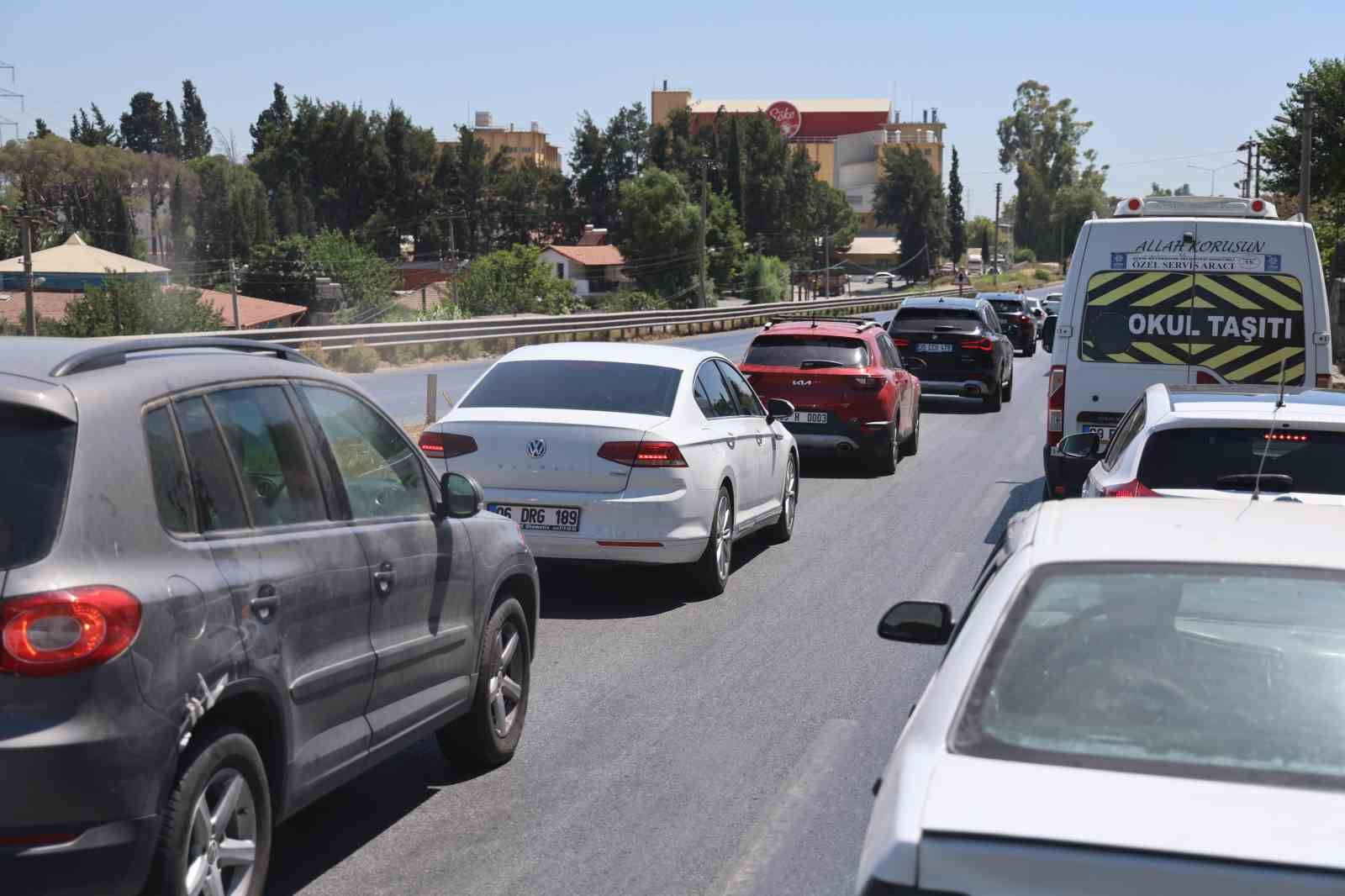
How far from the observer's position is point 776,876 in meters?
5.34

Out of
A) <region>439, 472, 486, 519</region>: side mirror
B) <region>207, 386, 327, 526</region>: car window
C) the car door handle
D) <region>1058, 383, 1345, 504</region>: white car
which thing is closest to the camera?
<region>207, 386, 327, 526</region>: car window

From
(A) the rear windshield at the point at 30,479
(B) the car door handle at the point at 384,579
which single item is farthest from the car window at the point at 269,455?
(A) the rear windshield at the point at 30,479

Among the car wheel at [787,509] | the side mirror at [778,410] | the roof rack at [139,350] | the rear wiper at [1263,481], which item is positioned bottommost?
the car wheel at [787,509]

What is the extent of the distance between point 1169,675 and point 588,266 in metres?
124

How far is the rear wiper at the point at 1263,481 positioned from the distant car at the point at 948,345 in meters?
18.2

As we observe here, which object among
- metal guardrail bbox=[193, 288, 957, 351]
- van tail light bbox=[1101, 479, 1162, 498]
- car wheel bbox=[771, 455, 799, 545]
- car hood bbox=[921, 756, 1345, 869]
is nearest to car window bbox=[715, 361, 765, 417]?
car wheel bbox=[771, 455, 799, 545]

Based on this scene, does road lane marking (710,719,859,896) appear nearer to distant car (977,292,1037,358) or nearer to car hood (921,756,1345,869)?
car hood (921,756,1345,869)

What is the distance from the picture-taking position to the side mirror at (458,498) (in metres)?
5.84

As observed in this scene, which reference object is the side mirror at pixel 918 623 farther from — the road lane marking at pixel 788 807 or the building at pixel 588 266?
the building at pixel 588 266

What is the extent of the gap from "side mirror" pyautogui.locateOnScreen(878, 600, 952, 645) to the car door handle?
5.52 feet

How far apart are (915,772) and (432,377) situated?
16419mm

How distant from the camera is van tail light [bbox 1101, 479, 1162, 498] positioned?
7461 mm

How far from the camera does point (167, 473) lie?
13.8 feet

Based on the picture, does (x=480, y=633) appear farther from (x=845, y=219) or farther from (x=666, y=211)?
(x=845, y=219)
